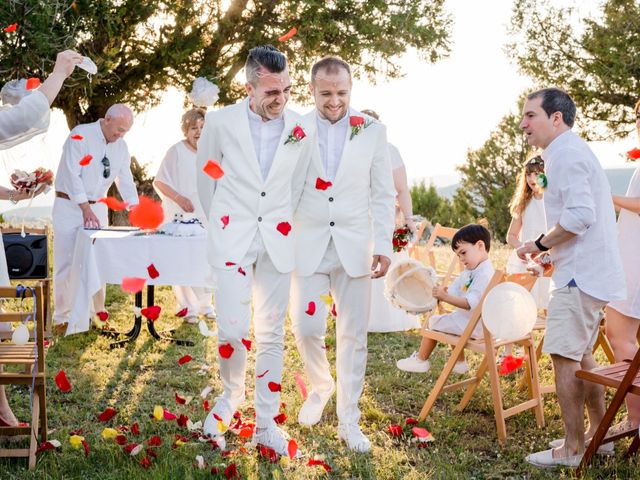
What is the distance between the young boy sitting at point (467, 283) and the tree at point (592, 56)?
1435 centimetres

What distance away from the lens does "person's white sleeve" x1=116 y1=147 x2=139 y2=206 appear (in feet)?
25.2

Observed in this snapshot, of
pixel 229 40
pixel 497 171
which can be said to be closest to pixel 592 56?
pixel 497 171

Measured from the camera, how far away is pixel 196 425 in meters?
4.68

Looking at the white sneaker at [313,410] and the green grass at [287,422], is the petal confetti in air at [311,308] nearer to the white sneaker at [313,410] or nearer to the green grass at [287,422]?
the white sneaker at [313,410]

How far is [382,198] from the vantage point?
439cm

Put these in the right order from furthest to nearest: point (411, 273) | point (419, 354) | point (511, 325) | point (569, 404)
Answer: point (419, 354) < point (411, 273) < point (511, 325) < point (569, 404)

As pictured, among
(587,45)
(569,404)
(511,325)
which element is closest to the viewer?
(569,404)

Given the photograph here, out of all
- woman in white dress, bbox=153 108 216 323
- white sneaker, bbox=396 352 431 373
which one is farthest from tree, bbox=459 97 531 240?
white sneaker, bbox=396 352 431 373

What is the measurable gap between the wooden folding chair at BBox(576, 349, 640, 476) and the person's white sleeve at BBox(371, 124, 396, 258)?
1277 millimetres

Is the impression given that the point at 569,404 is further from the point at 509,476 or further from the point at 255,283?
the point at 255,283

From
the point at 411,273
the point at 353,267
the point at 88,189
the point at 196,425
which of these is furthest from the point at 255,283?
the point at 88,189

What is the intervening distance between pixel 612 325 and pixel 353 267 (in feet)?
5.76

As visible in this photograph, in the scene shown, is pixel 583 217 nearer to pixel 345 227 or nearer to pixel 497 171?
pixel 345 227

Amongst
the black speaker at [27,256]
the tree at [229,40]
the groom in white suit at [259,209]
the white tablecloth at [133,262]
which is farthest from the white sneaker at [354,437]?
the tree at [229,40]
